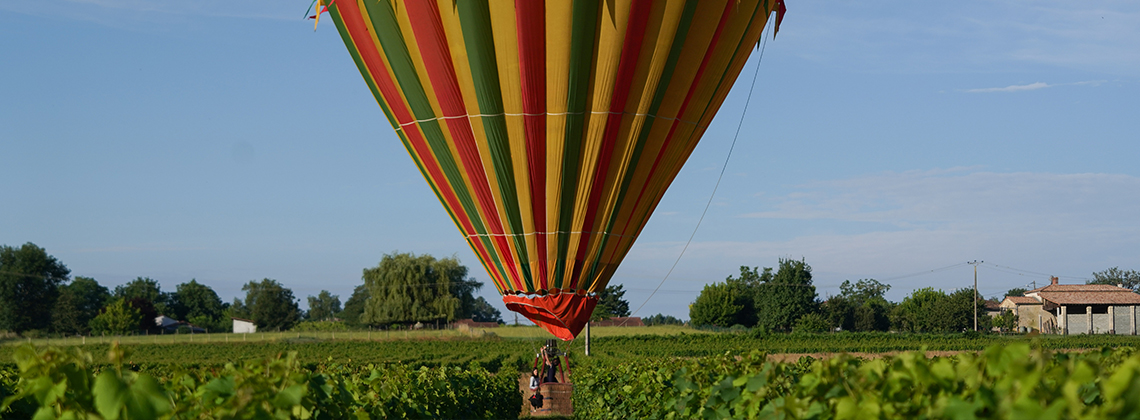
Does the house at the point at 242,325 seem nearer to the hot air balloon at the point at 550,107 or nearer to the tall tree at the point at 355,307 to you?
the tall tree at the point at 355,307

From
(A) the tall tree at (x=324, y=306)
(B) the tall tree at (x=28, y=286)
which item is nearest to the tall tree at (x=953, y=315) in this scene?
(B) the tall tree at (x=28, y=286)

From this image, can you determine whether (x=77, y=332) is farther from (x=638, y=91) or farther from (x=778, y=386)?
(x=778, y=386)

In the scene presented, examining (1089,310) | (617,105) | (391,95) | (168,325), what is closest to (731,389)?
(617,105)

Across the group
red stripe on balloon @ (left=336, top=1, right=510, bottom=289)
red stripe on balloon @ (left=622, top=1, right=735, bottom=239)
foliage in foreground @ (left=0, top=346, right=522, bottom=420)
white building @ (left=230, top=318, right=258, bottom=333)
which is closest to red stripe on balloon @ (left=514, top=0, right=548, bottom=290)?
red stripe on balloon @ (left=336, top=1, right=510, bottom=289)

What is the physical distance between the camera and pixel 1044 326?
8569 cm

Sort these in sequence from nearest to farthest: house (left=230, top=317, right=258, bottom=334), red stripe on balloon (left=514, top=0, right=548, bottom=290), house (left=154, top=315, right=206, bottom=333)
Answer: red stripe on balloon (left=514, top=0, right=548, bottom=290) → house (left=154, top=315, right=206, bottom=333) → house (left=230, top=317, right=258, bottom=334)

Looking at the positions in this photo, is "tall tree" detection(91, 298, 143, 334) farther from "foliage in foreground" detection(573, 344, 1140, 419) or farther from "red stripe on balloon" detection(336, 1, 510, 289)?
"foliage in foreground" detection(573, 344, 1140, 419)

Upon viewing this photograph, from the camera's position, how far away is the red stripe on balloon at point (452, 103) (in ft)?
34.3

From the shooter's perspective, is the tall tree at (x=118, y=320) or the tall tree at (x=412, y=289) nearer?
the tall tree at (x=412, y=289)

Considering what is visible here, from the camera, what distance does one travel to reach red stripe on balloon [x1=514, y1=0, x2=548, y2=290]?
10.3m

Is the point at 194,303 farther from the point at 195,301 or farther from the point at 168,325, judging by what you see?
the point at 168,325

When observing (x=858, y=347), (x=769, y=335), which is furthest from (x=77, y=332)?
(x=858, y=347)

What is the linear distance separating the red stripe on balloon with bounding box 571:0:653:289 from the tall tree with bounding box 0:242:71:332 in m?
99.5

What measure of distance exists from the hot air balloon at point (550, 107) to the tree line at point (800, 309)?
252 ft
